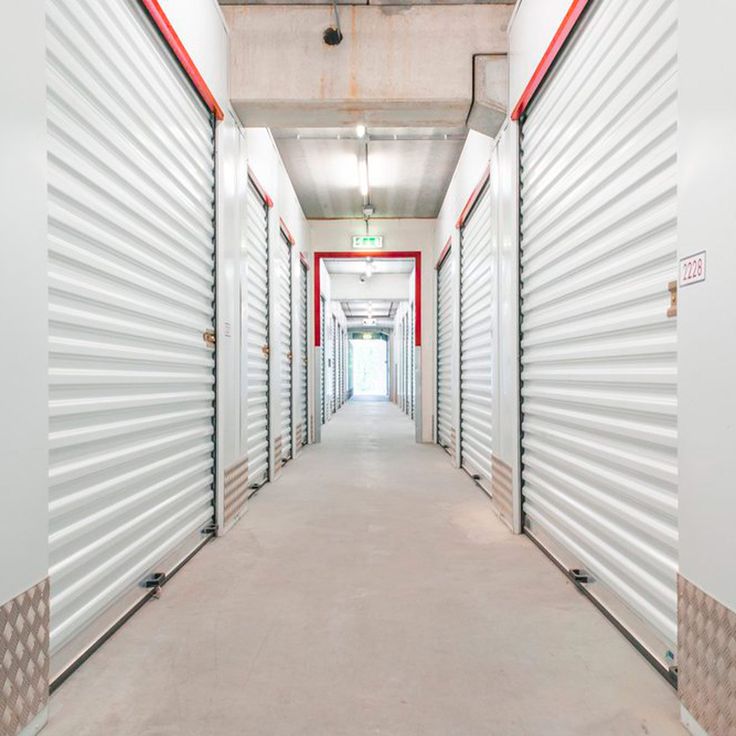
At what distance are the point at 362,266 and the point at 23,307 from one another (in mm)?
10362

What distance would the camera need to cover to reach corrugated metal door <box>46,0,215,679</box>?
1813mm

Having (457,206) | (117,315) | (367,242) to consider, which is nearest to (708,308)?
(117,315)

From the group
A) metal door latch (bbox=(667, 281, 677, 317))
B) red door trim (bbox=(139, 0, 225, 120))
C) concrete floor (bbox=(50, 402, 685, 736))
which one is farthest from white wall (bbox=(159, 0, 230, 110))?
concrete floor (bbox=(50, 402, 685, 736))

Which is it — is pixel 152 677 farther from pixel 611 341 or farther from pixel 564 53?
pixel 564 53

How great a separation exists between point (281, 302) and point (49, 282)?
4.28m

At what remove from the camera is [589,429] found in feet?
7.97

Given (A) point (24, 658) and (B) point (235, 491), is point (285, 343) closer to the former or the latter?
(B) point (235, 491)

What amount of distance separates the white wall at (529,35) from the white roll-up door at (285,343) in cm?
315

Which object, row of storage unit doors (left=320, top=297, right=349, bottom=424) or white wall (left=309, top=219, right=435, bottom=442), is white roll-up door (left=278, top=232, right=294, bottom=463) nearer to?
white wall (left=309, top=219, right=435, bottom=442)

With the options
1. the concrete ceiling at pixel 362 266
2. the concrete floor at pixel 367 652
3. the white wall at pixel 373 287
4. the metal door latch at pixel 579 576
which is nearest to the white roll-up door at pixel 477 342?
the concrete floor at pixel 367 652

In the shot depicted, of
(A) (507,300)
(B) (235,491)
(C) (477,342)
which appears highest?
(A) (507,300)

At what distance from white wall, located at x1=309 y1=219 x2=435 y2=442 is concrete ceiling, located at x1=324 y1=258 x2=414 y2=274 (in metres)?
2.39

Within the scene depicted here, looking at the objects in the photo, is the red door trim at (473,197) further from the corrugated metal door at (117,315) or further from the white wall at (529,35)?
the corrugated metal door at (117,315)

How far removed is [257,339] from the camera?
4.78 metres
